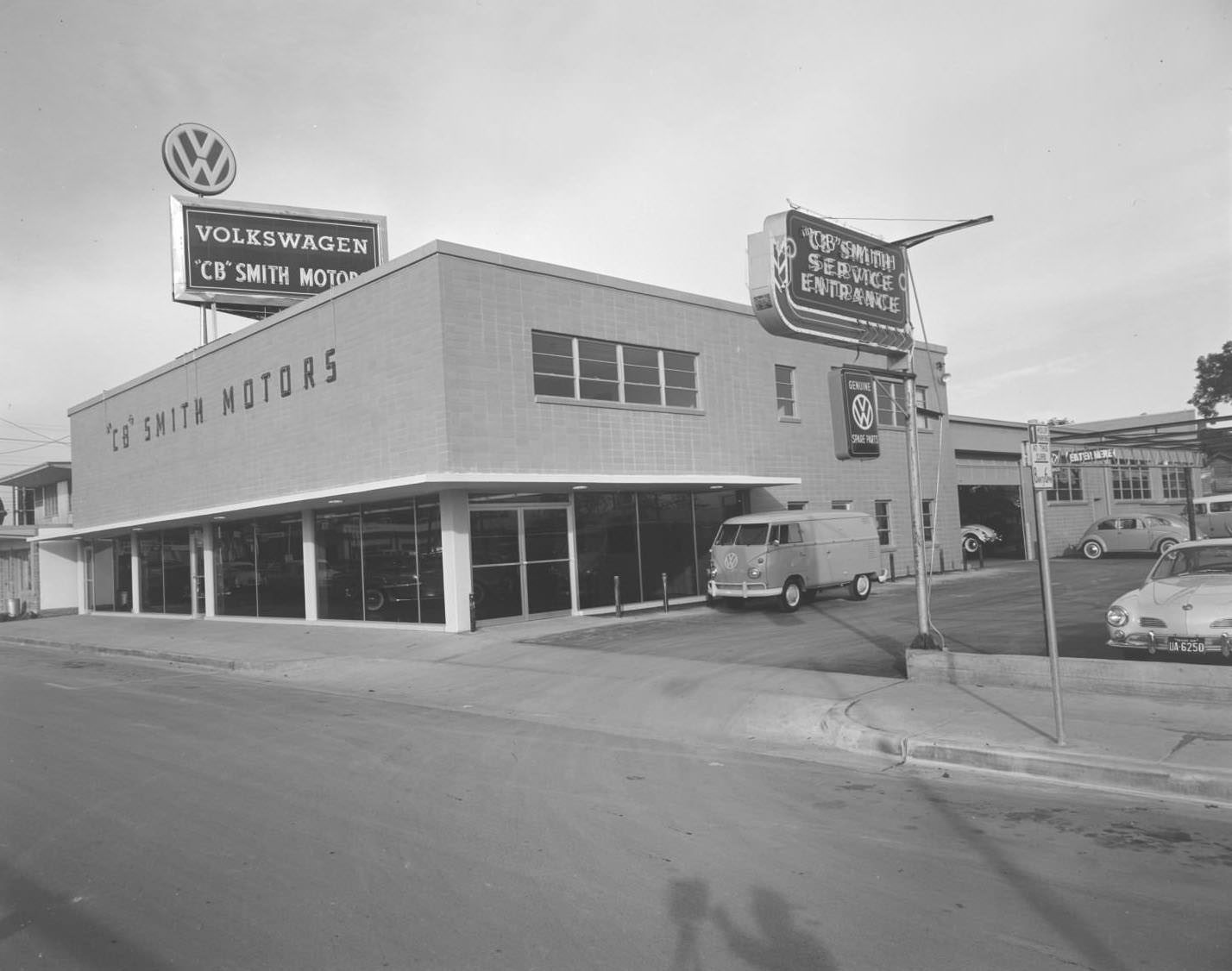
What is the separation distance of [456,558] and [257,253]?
49.8ft

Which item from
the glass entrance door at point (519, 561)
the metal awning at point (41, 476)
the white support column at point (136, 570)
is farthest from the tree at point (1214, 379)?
the metal awning at point (41, 476)

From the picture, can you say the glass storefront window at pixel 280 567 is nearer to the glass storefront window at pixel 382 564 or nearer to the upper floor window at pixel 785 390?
the glass storefront window at pixel 382 564

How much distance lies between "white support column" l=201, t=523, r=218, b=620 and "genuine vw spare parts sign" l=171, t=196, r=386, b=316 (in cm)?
697

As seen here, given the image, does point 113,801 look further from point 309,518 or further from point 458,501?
point 309,518

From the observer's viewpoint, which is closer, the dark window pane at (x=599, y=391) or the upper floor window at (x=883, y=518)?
the dark window pane at (x=599, y=391)

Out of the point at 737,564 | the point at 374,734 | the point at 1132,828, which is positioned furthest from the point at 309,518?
the point at 1132,828

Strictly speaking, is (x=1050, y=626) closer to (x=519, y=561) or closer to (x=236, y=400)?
(x=519, y=561)

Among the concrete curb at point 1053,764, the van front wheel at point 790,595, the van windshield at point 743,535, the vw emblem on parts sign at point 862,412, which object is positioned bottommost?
the concrete curb at point 1053,764

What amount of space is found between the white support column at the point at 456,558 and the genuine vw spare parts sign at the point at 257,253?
12.5 m

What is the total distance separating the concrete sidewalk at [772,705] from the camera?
7.49m

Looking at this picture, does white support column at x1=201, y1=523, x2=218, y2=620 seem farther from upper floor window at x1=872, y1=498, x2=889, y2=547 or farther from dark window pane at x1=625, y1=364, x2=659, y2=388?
upper floor window at x1=872, y1=498, x2=889, y2=547

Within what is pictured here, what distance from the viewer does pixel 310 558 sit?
22.7 metres

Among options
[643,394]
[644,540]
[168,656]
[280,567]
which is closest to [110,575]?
[280,567]

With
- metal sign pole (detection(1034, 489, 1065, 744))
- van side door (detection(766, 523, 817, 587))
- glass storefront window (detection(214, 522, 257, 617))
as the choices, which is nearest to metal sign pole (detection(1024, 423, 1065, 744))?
metal sign pole (detection(1034, 489, 1065, 744))
